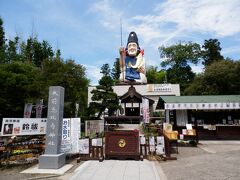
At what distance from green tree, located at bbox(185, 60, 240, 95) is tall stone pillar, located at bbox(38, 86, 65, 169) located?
2917 cm

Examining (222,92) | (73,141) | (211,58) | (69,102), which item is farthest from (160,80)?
(73,141)

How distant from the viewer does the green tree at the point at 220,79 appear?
3206cm

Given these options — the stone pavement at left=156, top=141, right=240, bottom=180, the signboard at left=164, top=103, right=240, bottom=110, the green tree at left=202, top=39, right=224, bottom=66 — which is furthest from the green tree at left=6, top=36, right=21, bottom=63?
the green tree at left=202, top=39, right=224, bottom=66

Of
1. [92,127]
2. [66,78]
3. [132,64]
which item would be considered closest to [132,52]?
[132,64]

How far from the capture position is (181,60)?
5434 centimetres

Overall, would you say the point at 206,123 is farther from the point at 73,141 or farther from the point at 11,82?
the point at 11,82

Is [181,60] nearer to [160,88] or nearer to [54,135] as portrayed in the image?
[160,88]

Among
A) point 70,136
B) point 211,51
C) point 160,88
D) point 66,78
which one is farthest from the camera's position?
point 211,51

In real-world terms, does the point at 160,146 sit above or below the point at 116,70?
below

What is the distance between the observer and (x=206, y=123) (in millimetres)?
18672

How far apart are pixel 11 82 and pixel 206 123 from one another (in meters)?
16.6

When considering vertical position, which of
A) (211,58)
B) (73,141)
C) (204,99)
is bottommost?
(73,141)

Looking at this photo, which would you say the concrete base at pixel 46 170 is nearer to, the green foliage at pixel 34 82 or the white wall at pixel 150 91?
the green foliage at pixel 34 82

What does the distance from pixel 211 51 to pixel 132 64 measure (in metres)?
24.2
